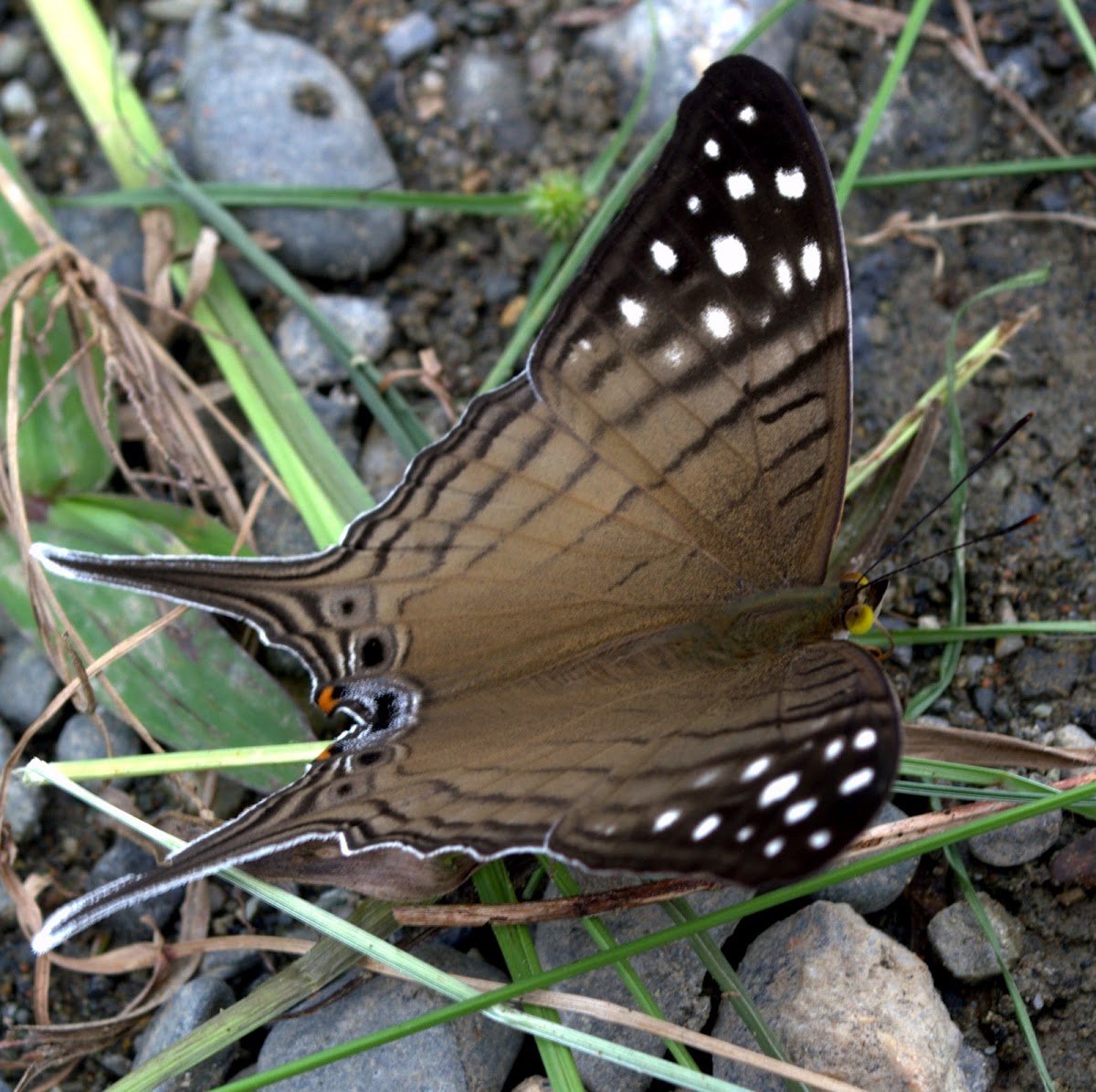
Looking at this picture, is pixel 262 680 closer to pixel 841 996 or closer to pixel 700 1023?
pixel 700 1023

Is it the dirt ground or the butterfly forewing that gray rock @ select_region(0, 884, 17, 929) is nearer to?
the dirt ground

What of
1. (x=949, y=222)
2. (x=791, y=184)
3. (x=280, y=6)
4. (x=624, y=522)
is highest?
(x=280, y=6)

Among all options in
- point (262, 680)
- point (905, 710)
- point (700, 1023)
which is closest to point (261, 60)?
point (262, 680)

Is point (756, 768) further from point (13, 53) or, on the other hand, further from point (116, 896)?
point (13, 53)

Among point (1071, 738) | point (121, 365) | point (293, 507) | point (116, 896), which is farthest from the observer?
point (293, 507)

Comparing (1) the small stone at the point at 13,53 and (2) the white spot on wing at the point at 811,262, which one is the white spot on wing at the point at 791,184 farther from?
(1) the small stone at the point at 13,53

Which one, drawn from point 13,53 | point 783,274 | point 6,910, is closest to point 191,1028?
point 6,910

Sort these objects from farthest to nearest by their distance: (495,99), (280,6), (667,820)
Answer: (280,6)
(495,99)
(667,820)

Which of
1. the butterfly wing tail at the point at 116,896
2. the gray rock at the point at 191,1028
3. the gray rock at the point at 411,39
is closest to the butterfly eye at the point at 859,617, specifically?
the butterfly wing tail at the point at 116,896
